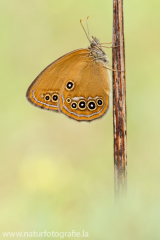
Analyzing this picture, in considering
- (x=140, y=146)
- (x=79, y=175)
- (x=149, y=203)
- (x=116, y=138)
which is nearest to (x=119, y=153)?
(x=116, y=138)

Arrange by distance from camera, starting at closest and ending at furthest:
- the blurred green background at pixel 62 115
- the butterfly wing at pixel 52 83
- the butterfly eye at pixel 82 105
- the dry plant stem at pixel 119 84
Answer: the dry plant stem at pixel 119 84
the butterfly wing at pixel 52 83
the butterfly eye at pixel 82 105
the blurred green background at pixel 62 115

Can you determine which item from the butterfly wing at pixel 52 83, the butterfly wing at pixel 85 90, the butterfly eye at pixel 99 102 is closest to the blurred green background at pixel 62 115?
the butterfly wing at pixel 85 90

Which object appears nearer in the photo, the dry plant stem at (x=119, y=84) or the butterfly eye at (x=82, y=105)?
the dry plant stem at (x=119, y=84)

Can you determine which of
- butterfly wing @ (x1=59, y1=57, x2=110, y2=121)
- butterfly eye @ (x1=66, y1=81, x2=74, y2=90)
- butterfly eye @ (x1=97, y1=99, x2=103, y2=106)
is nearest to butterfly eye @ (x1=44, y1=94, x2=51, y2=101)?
butterfly wing @ (x1=59, y1=57, x2=110, y2=121)

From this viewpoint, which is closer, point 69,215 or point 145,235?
point 145,235

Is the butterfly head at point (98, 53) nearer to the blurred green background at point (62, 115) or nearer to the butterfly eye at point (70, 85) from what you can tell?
the butterfly eye at point (70, 85)

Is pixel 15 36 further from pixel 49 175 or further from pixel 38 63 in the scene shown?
pixel 49 175

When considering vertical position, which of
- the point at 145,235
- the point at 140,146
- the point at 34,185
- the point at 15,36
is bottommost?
the point at 34,185
